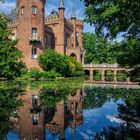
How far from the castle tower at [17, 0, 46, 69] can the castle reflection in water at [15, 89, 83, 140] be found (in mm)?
34439

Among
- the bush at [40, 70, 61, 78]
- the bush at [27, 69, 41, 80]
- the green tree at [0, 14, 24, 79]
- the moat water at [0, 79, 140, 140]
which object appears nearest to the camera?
the moat water at [0, 79, 140, 140]

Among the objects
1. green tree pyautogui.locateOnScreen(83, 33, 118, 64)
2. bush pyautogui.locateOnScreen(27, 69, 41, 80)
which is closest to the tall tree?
bush pyautogui.locateOnScreen(27, 69, 41, 80)

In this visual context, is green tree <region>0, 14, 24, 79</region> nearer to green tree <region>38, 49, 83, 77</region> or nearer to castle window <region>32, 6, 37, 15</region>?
green tree <region>38, 49, 83, 77</region>

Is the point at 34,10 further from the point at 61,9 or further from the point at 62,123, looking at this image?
the point at 62,123

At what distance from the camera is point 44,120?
1053 cm

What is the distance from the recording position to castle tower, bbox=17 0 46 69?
1884 inches

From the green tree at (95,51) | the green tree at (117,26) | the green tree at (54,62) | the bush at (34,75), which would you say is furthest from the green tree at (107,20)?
the green tree at (95,51)

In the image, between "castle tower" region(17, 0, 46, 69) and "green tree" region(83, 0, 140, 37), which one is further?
"castle tower" region(17, 0, 46, 69)

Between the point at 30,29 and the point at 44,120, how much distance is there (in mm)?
38664

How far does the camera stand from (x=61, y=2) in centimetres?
5747

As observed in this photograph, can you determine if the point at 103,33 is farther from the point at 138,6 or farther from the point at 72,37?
the point at 72,37

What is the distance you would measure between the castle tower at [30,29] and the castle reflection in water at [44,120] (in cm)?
3444

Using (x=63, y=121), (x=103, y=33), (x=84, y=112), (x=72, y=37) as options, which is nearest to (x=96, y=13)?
(x=103, y=33)

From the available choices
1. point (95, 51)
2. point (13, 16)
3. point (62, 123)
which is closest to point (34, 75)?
point (13, 16)
